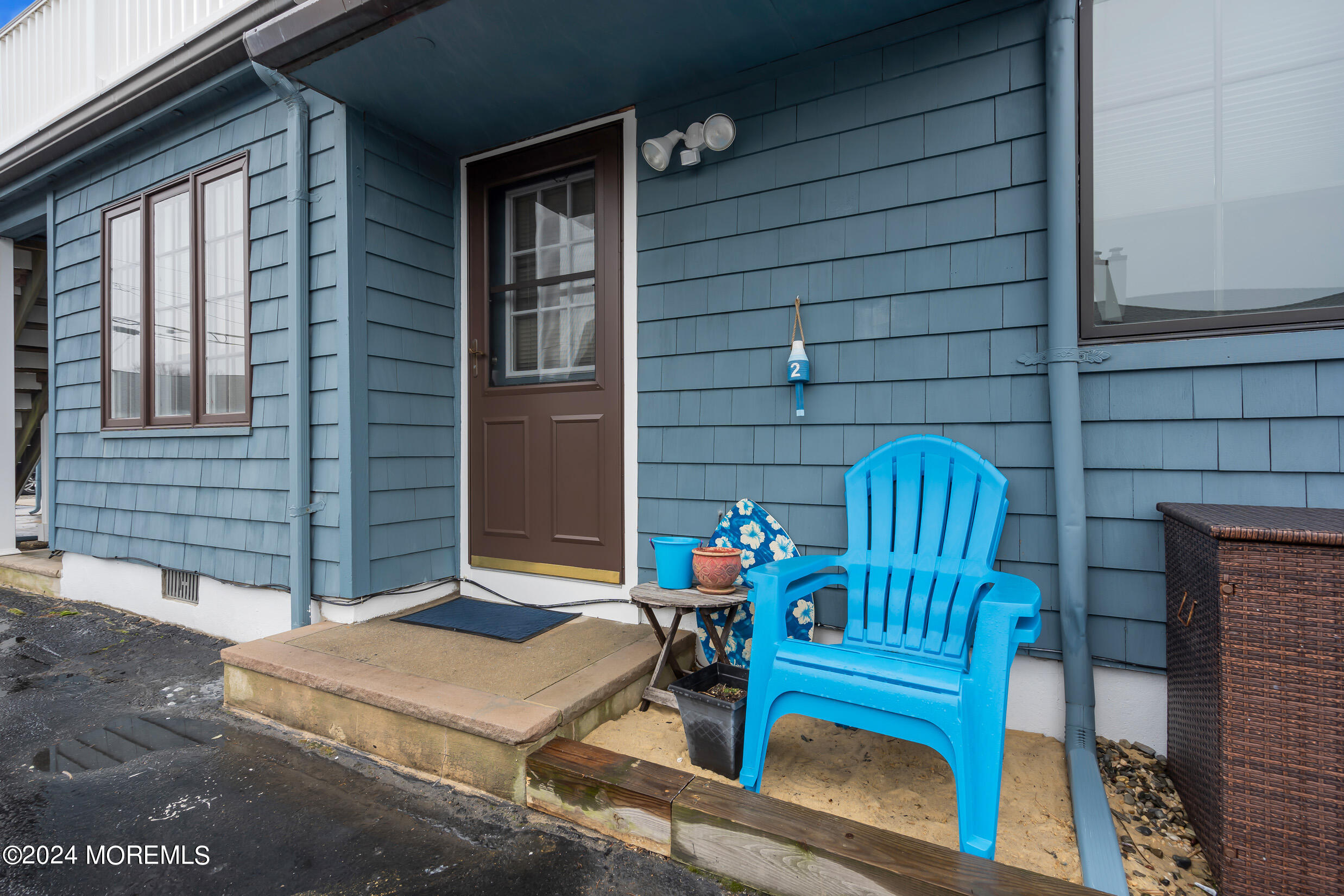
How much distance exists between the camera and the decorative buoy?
7.45 feet

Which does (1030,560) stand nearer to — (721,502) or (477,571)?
(721,502)

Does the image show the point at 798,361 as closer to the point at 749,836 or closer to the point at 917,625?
the point at 917,625

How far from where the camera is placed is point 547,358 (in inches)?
118

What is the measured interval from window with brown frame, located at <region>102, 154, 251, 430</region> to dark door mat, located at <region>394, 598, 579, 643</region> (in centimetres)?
144

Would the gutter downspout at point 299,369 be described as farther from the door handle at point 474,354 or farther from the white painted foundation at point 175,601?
the door handle at point 474,354

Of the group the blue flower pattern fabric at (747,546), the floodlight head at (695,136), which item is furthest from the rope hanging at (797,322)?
the floodlight head at (695,136)

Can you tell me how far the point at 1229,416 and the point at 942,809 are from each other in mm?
1403

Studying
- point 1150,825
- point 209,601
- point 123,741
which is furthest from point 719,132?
point 209,601

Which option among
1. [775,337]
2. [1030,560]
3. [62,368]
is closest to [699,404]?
[775,337]

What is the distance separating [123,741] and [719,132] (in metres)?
3.11

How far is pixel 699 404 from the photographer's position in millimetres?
2564

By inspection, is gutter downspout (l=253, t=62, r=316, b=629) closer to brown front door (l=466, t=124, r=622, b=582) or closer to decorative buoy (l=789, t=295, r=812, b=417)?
brown front door (l=466, t=124, r=622, b=582)

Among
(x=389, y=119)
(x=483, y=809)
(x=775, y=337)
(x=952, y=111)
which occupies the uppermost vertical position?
(x=389, y=119)
